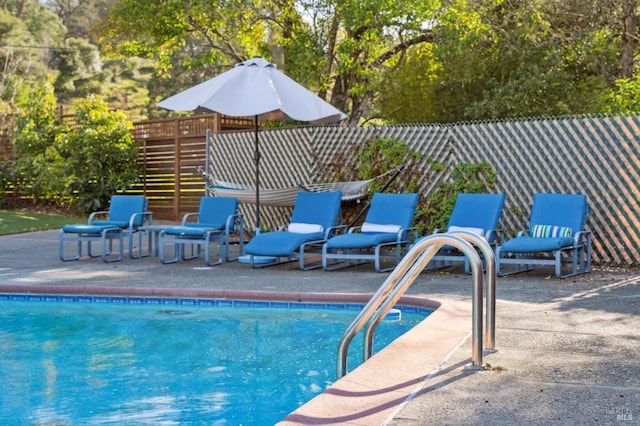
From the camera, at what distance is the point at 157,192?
54.5ft

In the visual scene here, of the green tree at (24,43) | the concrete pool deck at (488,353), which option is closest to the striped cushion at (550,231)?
the concrete pool deck at (488,353)

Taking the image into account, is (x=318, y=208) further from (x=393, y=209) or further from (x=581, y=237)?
(x=581, y=237)

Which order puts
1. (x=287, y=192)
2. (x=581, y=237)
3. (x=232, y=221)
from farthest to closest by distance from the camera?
(x=287, y=192)
(x=232, y=221)
(x=581, y=237)

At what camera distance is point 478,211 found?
29.7ft

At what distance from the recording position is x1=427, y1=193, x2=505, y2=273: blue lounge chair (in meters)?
8.76

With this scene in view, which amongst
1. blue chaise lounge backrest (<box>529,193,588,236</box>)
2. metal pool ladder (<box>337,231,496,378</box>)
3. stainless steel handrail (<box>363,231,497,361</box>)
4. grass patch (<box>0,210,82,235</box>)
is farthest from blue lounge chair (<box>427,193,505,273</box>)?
grass patch (<box>0,210,82,235</box>)

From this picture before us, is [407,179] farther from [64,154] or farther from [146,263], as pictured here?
[64,154]

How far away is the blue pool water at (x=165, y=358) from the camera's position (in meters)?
4.24

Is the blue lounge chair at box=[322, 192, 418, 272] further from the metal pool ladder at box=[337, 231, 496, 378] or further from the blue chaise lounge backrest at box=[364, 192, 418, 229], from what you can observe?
the metal pool ladder at box=[337, 231, 496, 378]

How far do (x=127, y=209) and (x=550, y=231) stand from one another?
5.29 metres

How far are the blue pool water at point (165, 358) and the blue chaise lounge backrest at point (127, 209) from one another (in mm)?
3058

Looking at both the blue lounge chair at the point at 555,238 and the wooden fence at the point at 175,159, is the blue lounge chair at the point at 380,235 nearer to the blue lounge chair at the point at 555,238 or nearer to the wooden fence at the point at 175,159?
the blue lounge chair at the point at 555,238

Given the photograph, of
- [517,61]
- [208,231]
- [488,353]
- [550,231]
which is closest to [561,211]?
[550,231]

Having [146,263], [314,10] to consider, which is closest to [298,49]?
[314,10]
